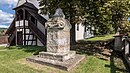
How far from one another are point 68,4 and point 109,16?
321 cm

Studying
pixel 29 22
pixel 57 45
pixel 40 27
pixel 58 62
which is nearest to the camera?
pixel 58 62

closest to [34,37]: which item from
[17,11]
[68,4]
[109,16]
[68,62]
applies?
[17,11]

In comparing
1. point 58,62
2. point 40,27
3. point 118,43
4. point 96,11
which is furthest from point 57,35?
point 40,27

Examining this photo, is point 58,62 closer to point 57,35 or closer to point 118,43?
point 57,35

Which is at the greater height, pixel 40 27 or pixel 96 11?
pixel 96 11

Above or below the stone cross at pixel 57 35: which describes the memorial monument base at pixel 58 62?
below

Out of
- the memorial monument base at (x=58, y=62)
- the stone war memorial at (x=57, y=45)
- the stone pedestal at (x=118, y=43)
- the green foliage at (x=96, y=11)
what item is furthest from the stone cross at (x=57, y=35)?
the stone pedestal at (x=118, y=43)

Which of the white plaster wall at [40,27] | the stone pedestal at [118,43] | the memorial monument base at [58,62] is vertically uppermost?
the white plaster wall at [40,27]

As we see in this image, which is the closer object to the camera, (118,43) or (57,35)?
A: (57,35)

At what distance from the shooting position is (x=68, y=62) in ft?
30.5

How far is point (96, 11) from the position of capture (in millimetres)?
12828

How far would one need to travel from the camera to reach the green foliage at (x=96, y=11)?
38.3 feet

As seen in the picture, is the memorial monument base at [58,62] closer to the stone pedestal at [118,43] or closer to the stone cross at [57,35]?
the stone cross at [57,35]

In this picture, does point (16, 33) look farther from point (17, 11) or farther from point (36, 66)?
point (36, 66)
